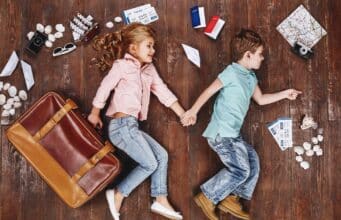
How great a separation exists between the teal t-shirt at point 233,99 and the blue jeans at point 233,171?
5cm

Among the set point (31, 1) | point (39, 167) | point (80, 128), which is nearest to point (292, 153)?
point (80, 128)

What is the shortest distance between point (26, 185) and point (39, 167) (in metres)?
0.26

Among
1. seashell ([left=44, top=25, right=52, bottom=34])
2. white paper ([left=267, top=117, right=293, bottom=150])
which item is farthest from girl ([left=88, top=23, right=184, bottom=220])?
white paper ([left=267, top=117, right=293, bottom=150])

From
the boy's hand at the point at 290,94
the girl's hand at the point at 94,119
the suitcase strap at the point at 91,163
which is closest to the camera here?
the suitcase strap at the point at 91,163

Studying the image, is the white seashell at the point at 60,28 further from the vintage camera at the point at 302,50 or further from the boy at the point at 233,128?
the vintage camera at the point at 302,50

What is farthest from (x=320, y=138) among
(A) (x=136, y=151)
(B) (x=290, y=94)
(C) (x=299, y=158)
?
(A) (x=136, y=151)

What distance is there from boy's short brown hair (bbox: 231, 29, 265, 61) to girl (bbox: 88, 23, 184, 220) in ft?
1.36

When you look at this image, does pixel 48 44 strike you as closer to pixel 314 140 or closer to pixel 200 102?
pixel 200 102

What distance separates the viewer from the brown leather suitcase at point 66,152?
2590 mm

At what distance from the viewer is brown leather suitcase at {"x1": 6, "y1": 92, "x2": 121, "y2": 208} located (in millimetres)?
2590

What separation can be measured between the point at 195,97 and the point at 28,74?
0.88 metres

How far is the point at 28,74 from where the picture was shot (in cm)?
284

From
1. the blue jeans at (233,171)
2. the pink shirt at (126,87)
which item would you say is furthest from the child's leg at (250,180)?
the pink shirt at (126,87)

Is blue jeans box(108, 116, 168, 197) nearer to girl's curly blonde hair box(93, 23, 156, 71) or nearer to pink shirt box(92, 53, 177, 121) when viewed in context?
pink shirt box(92, 53, 177, 121)
